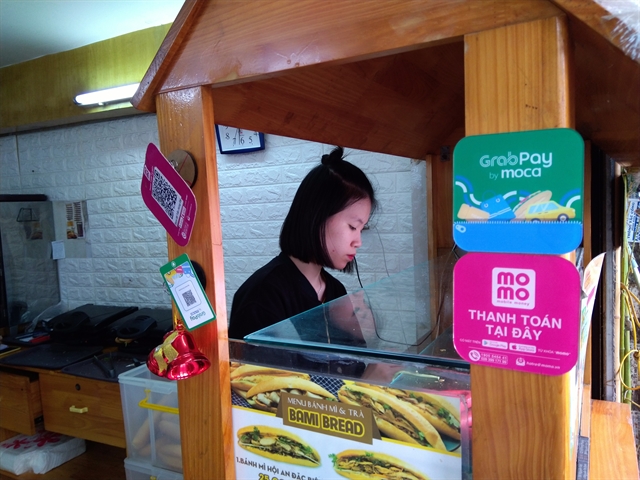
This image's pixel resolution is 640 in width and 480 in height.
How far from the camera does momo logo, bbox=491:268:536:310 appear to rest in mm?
392

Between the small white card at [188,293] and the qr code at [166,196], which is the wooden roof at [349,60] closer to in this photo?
the qr code at [166,196]

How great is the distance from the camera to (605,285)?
3.82ft

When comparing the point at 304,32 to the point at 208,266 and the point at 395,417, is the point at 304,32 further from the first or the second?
the point at 395,417

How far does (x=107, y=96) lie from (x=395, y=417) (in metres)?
2.49

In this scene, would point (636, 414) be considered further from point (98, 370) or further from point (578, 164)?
point (98, 370)

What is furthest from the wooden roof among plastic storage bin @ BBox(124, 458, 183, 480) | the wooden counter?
plastic storage bin @ BBox(124, 458, 183, 480)

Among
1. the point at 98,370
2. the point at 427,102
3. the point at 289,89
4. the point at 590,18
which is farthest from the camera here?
the point at 98,370

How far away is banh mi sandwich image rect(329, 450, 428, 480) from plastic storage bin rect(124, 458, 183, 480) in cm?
107

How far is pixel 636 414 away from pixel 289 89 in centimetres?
174

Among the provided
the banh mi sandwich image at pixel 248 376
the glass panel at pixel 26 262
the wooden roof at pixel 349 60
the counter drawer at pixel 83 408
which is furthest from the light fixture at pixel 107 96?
the banh mi sandwich image at pixel 248 376

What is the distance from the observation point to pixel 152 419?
55.4 inches

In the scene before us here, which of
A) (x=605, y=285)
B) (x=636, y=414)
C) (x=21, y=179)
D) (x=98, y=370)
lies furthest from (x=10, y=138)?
(x=636, y=414)

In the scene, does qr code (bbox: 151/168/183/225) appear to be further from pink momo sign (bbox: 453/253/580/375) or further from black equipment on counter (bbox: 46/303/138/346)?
black equipment on counter (bbox: 46/303/138/346)

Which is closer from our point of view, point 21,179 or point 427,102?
point 427,102
